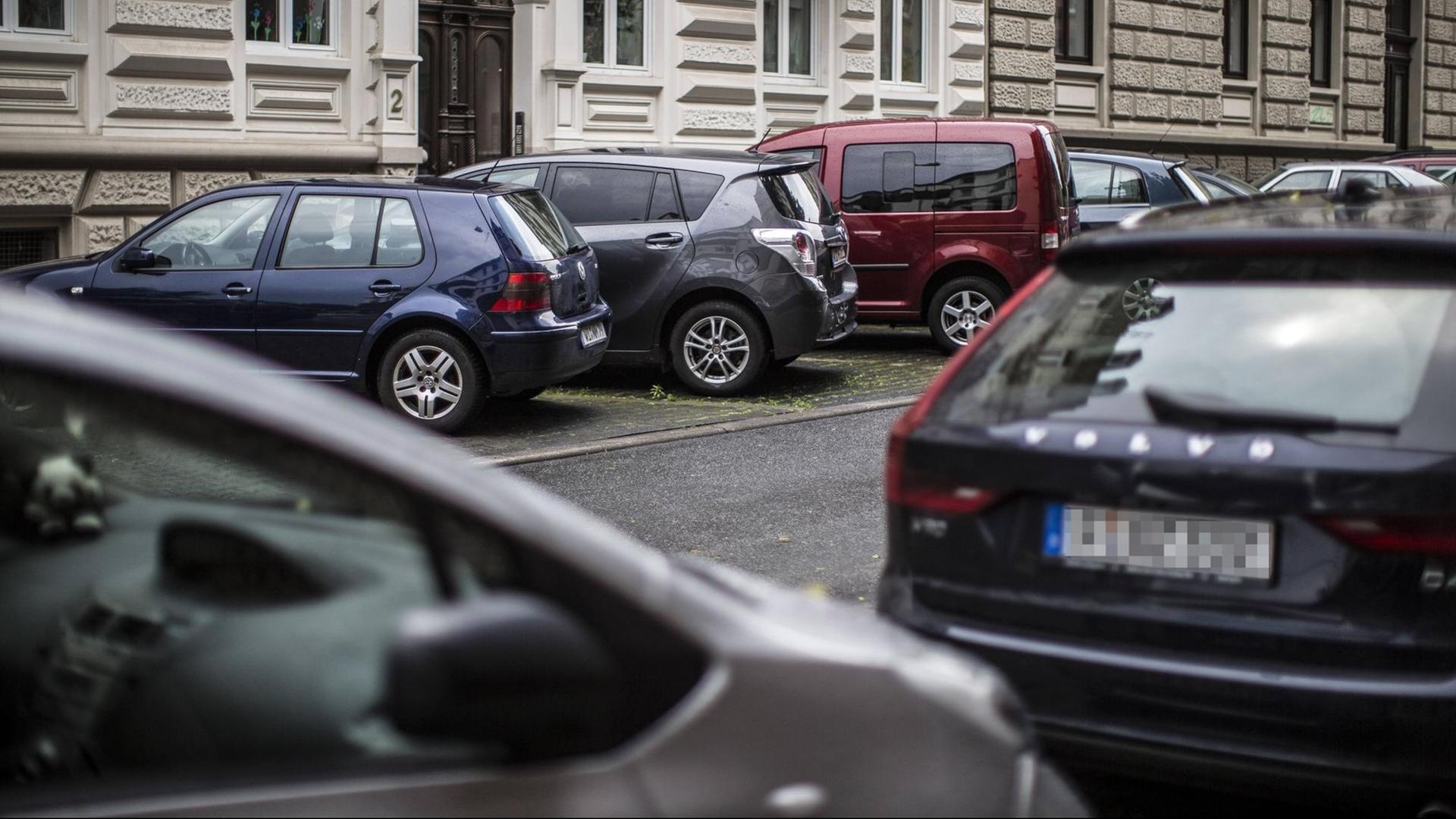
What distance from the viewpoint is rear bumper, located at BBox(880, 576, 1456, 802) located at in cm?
345

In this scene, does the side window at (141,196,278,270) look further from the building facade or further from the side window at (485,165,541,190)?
the building facade

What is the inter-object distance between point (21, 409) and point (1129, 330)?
2.43m

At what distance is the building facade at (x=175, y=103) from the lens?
15.0 meters

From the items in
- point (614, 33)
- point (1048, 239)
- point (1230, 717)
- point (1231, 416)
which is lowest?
point (1230, 717)

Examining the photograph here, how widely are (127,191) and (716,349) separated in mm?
6261

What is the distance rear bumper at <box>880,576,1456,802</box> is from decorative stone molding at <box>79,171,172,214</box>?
42.7ft

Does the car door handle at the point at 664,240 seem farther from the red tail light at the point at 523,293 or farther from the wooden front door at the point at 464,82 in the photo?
the wooden front door at the point at 464,82

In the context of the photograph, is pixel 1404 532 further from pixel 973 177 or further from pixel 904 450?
pixel 973 177

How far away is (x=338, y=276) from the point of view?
33.9ft

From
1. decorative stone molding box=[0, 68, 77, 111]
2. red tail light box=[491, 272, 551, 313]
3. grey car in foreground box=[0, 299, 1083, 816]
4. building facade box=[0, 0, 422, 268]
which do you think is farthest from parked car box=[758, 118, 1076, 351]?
grey car in foreground box=[0, 299, 1083, 816]

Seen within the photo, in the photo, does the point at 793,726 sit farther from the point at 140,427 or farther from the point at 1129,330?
the point at 1129,330

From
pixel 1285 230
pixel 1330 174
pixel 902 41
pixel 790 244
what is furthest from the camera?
pixel 902 41

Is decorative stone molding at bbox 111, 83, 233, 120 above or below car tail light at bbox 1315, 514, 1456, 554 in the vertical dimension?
above

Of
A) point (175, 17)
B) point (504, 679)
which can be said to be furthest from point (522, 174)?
point (504, 679)
